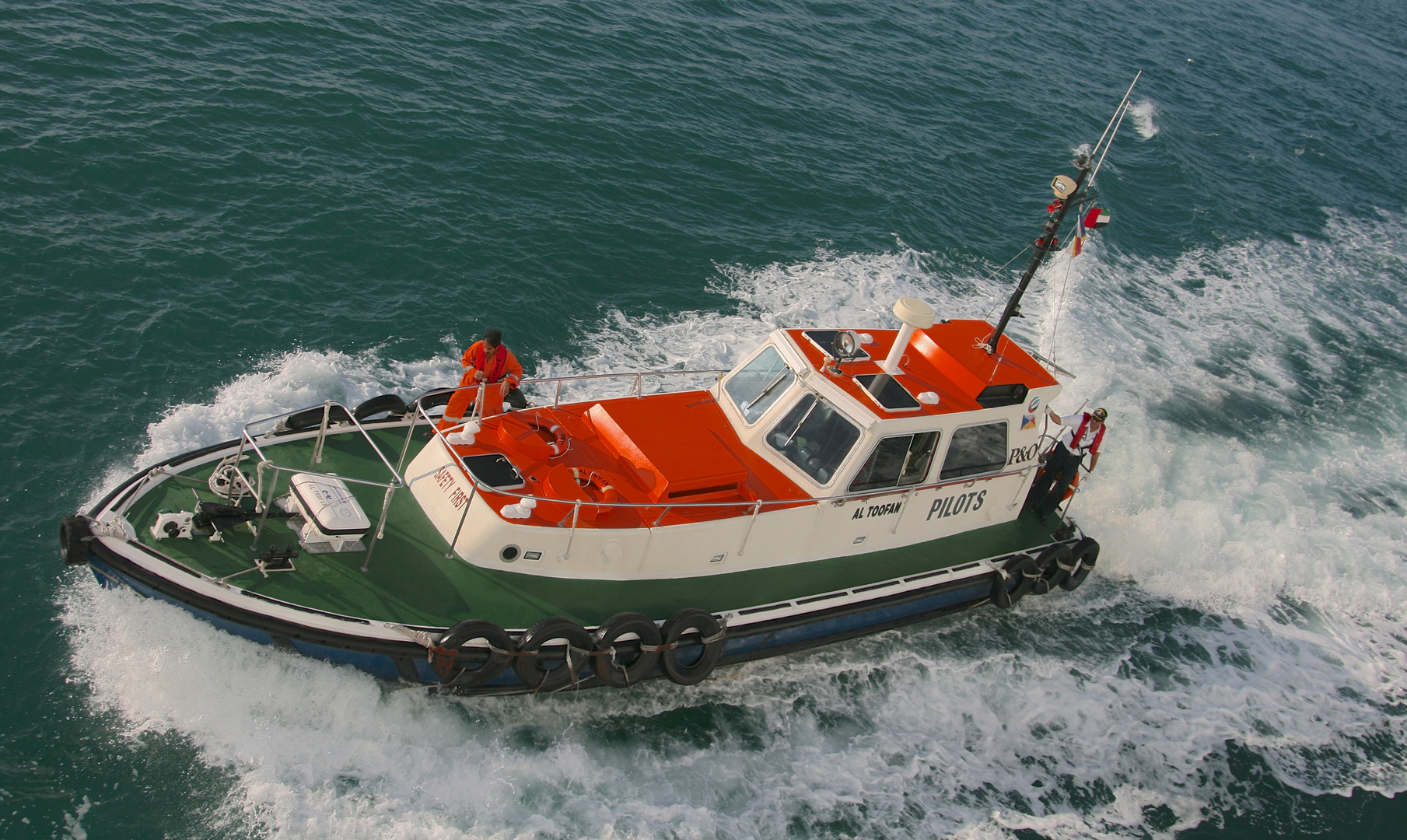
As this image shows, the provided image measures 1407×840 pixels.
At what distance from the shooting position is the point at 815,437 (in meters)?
7.88

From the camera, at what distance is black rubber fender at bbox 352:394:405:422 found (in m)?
8.38

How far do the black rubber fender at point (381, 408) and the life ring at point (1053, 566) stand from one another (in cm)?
630

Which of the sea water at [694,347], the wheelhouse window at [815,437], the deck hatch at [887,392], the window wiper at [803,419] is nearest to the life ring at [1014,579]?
the sea water at [694,347]

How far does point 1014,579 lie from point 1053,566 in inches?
20.3

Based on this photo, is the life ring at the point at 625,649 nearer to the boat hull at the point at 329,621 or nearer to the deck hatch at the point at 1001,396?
the boat hull at the point at 329,621

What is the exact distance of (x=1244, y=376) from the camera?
1378 centimetres

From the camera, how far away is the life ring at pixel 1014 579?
8.62 metres

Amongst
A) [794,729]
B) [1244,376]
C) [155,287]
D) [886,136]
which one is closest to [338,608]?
[794,729]

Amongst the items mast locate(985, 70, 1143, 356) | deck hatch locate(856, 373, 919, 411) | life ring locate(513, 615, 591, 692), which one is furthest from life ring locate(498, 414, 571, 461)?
mast locate(985, 70, 1143, 356)

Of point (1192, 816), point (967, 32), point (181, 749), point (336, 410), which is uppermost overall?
point (967, 32)

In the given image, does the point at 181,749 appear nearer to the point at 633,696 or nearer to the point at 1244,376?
the point at 633,696

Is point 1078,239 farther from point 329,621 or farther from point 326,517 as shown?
point 329,621

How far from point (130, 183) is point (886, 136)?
1307 centimetres

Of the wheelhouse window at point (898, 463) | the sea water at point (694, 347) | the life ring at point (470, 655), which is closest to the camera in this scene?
the life ring at point (470, 655)
